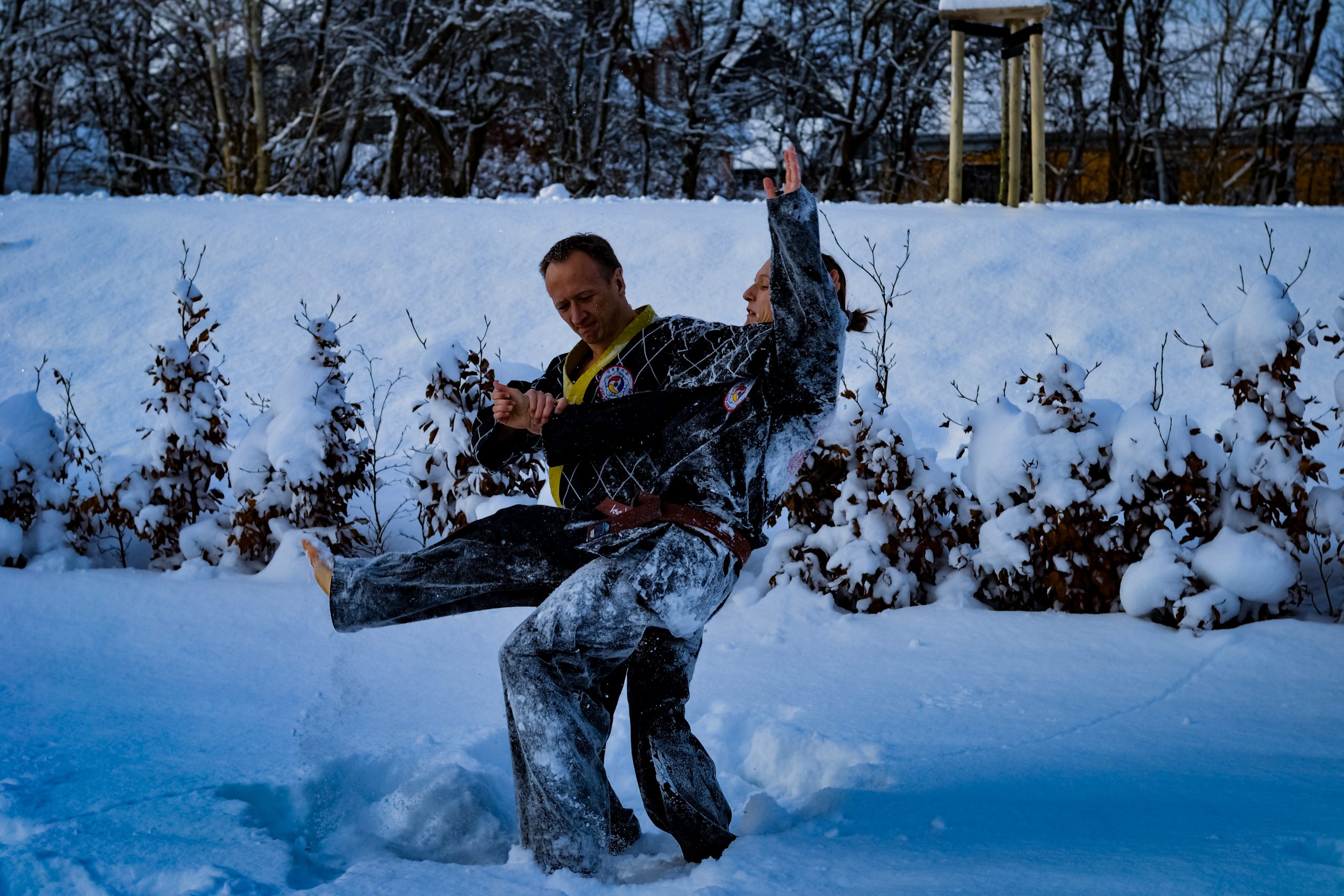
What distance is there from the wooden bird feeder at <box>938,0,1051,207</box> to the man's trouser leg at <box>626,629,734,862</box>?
8.11 meters

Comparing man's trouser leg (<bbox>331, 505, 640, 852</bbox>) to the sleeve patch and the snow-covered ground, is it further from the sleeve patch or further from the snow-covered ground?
the snow-covered ground

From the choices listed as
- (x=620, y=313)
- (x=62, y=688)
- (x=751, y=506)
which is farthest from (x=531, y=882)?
(x=62, y=688)

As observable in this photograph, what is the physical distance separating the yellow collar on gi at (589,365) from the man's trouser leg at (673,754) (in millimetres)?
451

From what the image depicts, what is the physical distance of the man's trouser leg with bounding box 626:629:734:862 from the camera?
275cm

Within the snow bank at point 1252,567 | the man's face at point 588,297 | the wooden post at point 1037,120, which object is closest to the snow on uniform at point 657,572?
the man's face at point 588,297

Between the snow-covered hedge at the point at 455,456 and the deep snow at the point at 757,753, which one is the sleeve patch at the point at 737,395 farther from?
the snow-covered hedge at the point at 455,456

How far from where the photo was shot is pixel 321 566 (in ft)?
9.34

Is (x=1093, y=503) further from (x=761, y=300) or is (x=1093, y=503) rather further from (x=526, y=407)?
(x=526, y=407)

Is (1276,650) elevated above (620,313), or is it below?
below

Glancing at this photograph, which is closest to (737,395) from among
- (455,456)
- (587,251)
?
(587,251)

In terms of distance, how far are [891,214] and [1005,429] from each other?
564 cm

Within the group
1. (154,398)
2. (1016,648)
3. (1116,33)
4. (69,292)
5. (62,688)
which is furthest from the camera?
(1116,33)

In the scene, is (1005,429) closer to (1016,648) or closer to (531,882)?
(1016,648)

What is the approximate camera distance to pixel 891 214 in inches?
396
